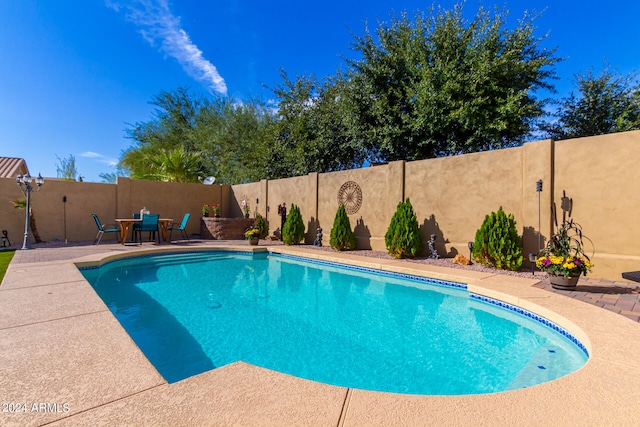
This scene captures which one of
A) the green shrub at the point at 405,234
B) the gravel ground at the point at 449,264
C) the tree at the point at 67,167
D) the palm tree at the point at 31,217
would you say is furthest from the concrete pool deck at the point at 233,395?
the tree at the point at 67,167

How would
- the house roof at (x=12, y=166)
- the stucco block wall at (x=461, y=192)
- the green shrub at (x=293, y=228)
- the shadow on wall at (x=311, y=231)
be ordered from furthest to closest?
1. the house roof at (x=12, y=166)
2. the shadow on wall at (x=311, y=231)
3. the green shrub at (x=293, y=228)
4. the stucco block wall at (x=461, y=192)

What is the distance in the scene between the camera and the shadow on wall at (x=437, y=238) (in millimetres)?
7590

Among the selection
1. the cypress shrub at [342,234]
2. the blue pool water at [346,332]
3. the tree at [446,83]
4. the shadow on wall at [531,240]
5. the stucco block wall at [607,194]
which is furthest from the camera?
the tree at [446,83]

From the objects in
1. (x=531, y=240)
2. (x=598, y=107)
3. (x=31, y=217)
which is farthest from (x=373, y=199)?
(x=31, y=217)

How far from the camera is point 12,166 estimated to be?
1625 centimetres

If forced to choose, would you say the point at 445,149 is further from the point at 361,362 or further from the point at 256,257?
the point at 361,362

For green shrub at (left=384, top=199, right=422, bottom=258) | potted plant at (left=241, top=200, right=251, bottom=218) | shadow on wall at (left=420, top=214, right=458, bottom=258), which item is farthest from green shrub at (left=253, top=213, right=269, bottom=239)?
shadow on wall at (left=420, top=214, right=458, bottom=258)

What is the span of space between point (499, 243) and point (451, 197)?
1.64 meters

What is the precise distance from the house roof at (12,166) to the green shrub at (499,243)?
1992cm

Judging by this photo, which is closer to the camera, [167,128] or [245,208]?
[245,208]

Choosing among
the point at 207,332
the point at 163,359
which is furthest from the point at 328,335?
the point at 163,359

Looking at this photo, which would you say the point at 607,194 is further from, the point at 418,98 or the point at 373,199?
the point at 418,98

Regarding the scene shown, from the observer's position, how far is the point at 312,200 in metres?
11.0

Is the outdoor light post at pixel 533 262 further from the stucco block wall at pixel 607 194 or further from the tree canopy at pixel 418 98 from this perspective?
the tree canopy at pixel 418 98
